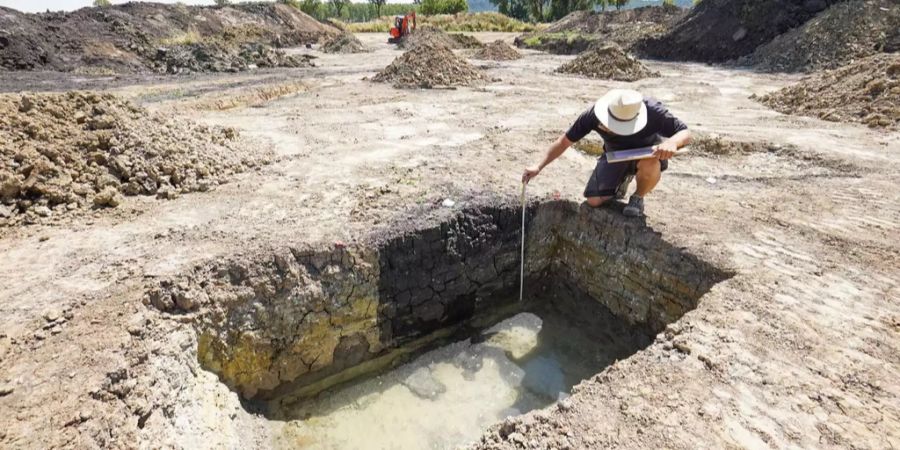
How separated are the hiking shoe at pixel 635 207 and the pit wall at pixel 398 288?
Answer: 84mm

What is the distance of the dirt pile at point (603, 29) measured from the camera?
22061 mm

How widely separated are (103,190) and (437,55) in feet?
31.5

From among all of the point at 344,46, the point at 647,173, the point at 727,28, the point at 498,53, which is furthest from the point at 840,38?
the point at 344,46

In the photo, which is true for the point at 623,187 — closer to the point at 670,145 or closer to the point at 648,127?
the point at 648,127

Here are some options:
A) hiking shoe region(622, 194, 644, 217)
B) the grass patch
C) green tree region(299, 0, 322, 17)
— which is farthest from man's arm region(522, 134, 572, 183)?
green tree region(299, 0, 322, 17)

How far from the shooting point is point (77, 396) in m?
2.54

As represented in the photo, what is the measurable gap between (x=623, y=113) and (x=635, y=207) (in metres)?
1.07

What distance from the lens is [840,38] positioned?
527 inches

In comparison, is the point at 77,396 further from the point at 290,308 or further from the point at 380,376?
the point at 380,376

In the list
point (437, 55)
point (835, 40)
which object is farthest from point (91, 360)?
point (835, 40)

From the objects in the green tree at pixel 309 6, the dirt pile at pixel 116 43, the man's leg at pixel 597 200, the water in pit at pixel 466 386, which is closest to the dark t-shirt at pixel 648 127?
the man's leg at pixel 597 200

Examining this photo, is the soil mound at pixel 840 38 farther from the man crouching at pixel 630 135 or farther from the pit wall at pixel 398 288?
the pit wall at pixel 398 288

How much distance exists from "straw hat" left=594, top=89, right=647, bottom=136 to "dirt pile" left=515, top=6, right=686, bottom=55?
1965 centimetres

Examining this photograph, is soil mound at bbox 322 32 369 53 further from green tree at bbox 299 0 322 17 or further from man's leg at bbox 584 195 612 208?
green tree at bbox 299 0 322 17
